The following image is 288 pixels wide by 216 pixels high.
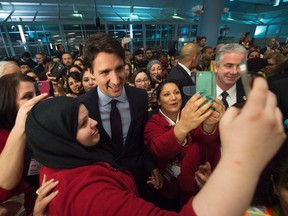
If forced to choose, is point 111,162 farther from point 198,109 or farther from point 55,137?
point 198,109

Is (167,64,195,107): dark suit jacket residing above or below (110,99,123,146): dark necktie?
above

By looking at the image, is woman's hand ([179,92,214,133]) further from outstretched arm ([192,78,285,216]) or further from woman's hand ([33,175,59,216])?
woman's hand ([33,175,59,216])

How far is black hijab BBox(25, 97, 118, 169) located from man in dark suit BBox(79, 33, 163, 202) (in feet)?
1.64

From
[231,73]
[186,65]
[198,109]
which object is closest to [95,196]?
[198,109]

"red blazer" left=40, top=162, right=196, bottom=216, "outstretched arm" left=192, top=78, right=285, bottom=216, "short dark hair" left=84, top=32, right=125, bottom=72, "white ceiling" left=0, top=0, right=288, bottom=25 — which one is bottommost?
"red blazer" left=40, top=162, right=196, bottom=216

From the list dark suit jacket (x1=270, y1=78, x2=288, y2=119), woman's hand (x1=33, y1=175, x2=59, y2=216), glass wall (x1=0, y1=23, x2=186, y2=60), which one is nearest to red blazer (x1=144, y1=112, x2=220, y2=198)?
woman's hand (x1=33, y1=175, x2=59, y2=216)

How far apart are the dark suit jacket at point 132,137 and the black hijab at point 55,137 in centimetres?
A: 51

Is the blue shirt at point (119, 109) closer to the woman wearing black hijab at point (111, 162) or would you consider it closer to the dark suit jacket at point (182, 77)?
the woman wearing black hijab at point (111, 162)

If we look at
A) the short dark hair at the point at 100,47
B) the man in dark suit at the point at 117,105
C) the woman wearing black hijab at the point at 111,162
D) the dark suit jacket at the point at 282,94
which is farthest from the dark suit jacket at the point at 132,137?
the dark suit jacket at the point at 282,94

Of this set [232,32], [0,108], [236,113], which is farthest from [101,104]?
[232,32]

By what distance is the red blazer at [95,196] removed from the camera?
54 cm

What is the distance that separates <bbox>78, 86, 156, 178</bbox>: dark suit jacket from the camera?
1.35 metres

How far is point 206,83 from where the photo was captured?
91cm

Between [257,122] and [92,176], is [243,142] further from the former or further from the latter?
[92,176]
